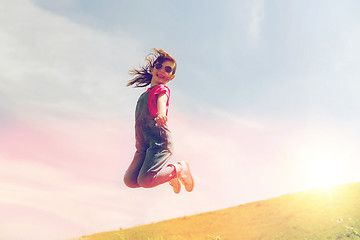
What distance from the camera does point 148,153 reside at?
4633 mm

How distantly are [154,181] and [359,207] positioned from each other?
839 cm

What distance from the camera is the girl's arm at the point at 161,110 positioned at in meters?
4.34

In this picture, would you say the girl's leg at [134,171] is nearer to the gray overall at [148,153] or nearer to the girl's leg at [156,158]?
the gray overall at [148,153]

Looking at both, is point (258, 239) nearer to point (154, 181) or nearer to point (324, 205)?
point (324, 205)

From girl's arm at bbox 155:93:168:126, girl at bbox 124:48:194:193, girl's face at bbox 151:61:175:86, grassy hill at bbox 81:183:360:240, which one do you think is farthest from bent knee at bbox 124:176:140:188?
grassy hill at bbox 81:183:360:240

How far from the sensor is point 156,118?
4.36 meters

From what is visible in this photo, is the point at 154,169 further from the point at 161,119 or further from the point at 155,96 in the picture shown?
the point at 155,96

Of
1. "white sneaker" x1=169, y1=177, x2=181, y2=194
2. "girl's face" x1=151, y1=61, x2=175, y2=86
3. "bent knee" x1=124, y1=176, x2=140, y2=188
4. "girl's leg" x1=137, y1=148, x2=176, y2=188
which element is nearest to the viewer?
"girl's leg" x1=137, y1=148, x2=176, y2=188

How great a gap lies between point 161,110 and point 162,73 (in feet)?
2.39

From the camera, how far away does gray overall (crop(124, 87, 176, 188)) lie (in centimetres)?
452

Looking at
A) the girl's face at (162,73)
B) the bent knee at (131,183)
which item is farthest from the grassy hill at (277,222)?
the girl's face at (162,73)

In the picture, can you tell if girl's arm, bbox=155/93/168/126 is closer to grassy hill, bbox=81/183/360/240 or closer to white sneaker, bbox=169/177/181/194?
white sneaker, bbox=169/177/181/194

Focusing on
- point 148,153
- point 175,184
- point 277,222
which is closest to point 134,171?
point 148,153

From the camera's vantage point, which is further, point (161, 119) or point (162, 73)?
point (162, 73)
